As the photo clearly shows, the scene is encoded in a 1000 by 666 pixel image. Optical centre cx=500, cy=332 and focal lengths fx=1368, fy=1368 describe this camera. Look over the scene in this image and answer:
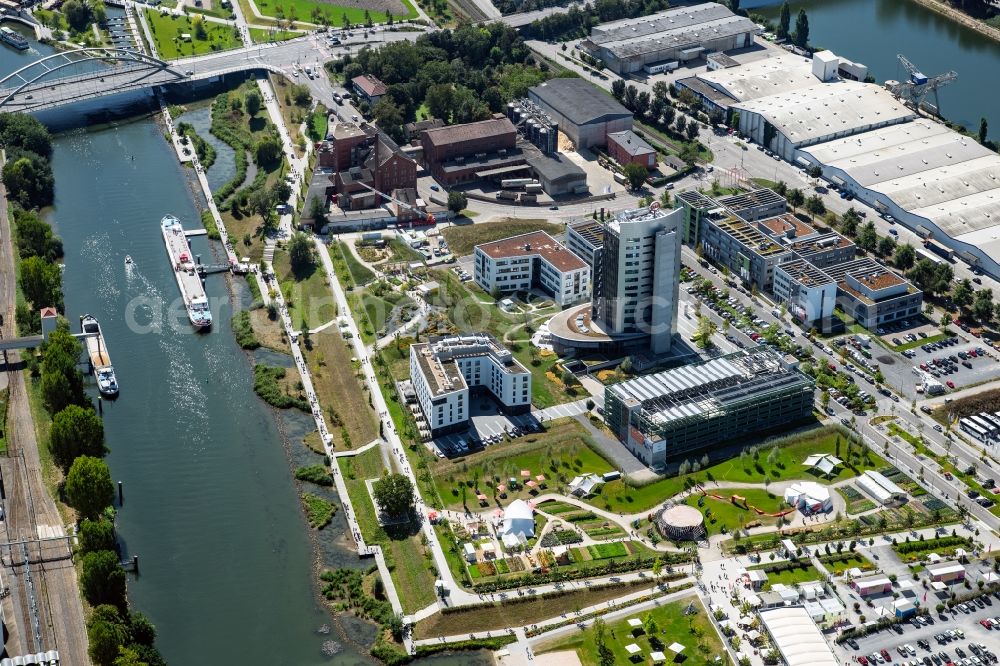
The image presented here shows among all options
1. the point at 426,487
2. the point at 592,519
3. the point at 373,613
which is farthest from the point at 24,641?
the point at 592,519

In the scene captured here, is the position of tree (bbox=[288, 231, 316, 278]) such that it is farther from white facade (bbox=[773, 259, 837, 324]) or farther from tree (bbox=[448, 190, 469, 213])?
white facade (bbox=[773, 259, 837, 324])

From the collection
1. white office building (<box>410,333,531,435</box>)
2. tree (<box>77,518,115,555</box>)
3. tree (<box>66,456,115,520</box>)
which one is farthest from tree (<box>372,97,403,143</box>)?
tree (<box>77,518,115,555</box>)

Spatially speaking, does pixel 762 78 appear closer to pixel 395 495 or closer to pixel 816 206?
pixel 816 206

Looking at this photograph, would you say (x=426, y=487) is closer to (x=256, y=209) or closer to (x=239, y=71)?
Answer: (x=256, y=209)

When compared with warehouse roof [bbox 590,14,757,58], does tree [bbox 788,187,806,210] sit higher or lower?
lower

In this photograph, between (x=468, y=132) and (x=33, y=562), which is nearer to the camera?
(x=33, y=562)

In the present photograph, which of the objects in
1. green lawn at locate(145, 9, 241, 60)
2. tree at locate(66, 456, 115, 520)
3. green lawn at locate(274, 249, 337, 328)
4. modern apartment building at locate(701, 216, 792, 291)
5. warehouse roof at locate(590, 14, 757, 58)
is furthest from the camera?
green lawn at locate(145, 9, 241, 60)

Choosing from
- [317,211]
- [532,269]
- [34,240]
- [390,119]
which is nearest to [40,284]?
[34,240]

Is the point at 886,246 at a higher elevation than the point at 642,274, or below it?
below

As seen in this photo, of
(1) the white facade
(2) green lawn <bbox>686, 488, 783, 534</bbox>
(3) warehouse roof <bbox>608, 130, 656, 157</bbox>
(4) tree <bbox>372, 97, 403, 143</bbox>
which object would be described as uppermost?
(4) tree <bbox>372, 97, 403, 143</bbox>
